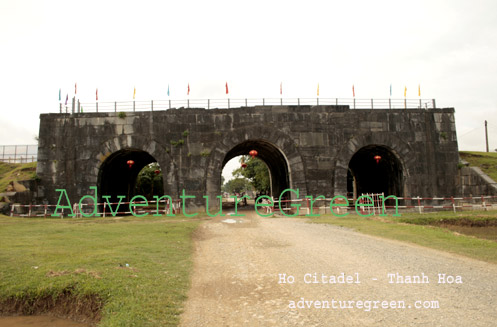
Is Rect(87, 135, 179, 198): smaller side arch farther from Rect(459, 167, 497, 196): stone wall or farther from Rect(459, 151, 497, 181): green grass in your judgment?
Rect(459, 151, 497, 181): green grass

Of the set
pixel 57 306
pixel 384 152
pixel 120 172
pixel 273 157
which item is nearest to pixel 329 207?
pixel 384 152

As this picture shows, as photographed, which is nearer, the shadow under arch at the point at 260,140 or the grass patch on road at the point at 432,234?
the grass patch on road at the point at 432,234

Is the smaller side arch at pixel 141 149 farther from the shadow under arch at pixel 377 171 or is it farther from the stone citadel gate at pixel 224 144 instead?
the shadow under arch at pixel 377 171

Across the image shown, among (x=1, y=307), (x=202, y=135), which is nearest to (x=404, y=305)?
(x=1, y=307)

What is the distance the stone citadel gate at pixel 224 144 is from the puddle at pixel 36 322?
14.7 metres

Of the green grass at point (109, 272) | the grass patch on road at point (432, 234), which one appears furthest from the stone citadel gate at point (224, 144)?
the green grass at point (109, 272)

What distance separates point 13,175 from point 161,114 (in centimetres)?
1061

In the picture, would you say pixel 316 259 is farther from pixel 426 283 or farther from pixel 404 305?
pixel 404 305

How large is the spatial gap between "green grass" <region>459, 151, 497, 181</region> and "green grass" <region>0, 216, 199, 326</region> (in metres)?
21.8

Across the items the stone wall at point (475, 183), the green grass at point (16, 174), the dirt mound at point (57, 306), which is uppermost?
the green grass at point (16, 174)

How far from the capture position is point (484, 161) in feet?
84.8

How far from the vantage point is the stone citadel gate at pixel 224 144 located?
67.9 feet

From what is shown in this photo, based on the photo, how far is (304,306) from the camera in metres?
5.48

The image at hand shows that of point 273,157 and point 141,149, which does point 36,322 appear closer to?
point 141,149
